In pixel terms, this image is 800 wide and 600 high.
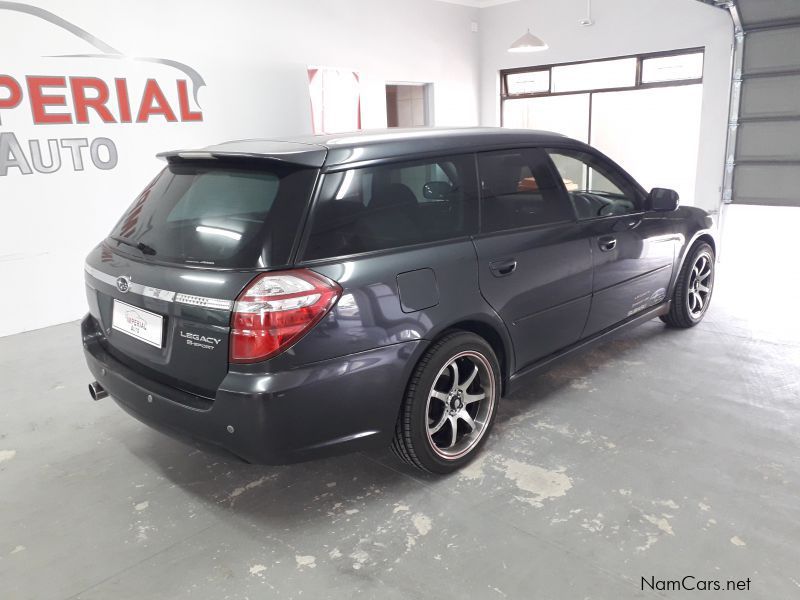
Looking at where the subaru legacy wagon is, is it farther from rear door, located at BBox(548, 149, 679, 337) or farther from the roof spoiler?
rear door, located at BBox(548, 149, 679, 337)

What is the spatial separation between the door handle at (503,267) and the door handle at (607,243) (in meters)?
0.77

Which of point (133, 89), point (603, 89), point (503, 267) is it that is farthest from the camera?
point (603, 89)

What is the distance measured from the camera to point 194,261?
7.21ft

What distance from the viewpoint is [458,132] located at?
278 cm

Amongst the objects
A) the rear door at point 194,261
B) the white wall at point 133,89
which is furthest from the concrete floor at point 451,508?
the white wall at point 133,89

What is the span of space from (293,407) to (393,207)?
0.88 metres

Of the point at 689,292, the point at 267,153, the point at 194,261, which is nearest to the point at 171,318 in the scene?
the point at 194,261

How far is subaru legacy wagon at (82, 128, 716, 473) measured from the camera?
6.76ft

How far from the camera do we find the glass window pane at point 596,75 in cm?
813

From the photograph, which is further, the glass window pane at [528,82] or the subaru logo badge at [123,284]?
the glass window pane at [528,82]

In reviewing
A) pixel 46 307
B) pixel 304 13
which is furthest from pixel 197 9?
pixel 46 307

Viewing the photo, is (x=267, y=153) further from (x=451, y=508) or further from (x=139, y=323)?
(x=451, y=508)

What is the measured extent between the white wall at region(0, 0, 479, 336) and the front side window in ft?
13.4

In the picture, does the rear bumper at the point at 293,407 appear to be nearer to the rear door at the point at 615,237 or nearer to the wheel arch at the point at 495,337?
the wheel arch at the point at 495,337
